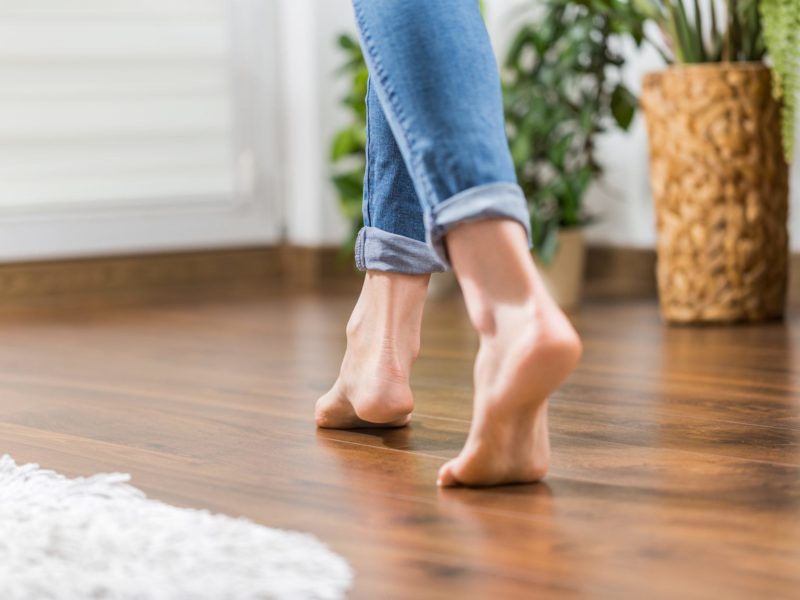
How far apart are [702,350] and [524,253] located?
34.9 inches

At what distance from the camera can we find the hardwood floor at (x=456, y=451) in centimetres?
74

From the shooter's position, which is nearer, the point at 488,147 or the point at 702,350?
the point at 488,147

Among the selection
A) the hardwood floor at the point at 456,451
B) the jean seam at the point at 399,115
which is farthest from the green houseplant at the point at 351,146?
the jean seam at the point at 399,115

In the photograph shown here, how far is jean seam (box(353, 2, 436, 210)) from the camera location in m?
0.85

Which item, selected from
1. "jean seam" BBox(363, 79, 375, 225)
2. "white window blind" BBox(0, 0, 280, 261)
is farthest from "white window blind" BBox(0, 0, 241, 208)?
"jean seam" BBox(363, 79, 375, 225)

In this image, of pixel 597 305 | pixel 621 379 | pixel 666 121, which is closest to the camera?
pixel 621 379

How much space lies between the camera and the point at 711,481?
93cm

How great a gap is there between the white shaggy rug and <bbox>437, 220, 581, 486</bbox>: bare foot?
18 cm

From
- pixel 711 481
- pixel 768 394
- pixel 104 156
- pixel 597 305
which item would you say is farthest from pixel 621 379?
pixel 104 156

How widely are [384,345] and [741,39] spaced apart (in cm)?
112

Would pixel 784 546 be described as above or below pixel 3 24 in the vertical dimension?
below

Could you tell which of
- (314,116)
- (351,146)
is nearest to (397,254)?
(351,146)

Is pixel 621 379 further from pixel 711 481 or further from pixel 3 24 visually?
pixel 3 24

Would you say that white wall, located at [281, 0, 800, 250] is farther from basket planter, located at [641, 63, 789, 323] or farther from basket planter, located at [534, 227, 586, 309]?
basket planter, located at [641, 63, 789, 323]
